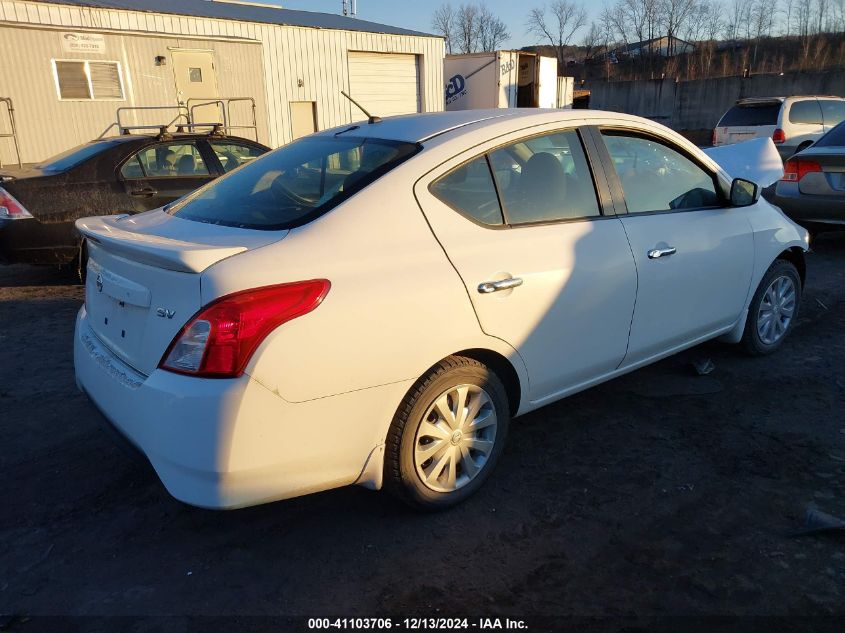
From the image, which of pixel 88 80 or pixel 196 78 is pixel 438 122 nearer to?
pixel 88 80

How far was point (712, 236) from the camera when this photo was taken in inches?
147

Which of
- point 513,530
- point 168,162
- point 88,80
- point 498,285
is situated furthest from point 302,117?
point 513,530

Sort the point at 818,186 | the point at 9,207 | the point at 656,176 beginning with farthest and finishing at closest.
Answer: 1. the point at 818,186
2. the point at 9,207
3. the point at 656,176

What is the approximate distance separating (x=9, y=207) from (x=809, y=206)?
811cm

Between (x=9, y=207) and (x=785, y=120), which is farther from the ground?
(x=785, y=120)

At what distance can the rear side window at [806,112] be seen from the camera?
13109mm

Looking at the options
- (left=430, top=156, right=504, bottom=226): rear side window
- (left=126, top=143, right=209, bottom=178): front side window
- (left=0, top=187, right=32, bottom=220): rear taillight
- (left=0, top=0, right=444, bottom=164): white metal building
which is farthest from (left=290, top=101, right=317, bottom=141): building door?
(left=430, top=156, right=504, bottom=226): rear side window

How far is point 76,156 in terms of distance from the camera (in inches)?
264

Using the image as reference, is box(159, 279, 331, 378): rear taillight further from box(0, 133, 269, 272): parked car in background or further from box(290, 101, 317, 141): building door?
box(290, 101, 317, 141): building door

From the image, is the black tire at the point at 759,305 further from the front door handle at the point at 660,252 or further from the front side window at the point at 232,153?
the front side window at the point at 232,153

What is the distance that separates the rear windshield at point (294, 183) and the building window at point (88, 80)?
464 inches

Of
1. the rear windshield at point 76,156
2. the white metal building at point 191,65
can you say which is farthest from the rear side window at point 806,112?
the rear windshield at point 76,156

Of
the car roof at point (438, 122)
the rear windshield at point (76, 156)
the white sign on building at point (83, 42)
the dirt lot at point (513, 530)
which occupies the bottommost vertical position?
the dirt lot at point (513, 530)

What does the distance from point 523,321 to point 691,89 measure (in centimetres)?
3350
